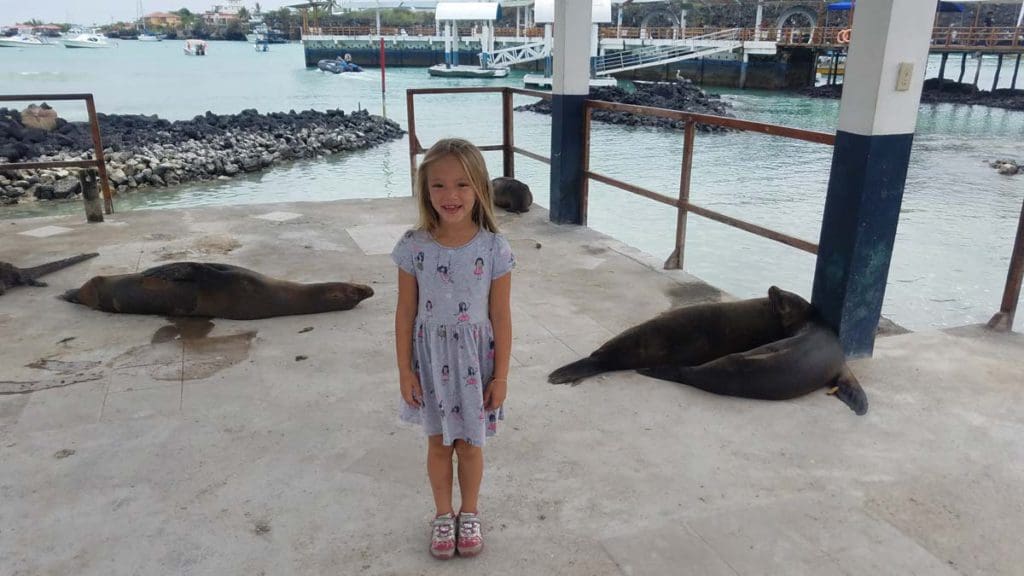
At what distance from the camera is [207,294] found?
4914 millimetres

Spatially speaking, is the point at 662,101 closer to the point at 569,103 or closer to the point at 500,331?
the point at 569,103

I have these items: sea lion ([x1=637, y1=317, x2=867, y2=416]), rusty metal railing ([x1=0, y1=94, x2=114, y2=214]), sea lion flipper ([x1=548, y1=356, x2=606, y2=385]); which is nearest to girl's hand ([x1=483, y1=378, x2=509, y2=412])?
sea lion flipper ([x1=548, y1=356, x2=606, y2=385])

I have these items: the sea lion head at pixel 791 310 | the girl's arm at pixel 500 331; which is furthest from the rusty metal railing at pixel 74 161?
the sea lion head at pixel 791 310

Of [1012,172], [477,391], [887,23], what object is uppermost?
[887,23]

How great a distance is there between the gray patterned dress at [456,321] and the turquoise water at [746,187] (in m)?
6.15

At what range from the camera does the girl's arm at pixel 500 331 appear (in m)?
A: 2.36

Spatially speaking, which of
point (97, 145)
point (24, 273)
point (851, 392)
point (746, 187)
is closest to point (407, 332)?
point (851, 392)

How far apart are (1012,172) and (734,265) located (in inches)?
594

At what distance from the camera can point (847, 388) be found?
3895 mm

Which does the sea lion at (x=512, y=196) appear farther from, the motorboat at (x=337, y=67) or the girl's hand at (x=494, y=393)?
the motorboat at (x=337, y=67)

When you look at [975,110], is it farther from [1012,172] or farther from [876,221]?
[876,221]

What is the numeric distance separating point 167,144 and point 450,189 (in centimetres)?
2025

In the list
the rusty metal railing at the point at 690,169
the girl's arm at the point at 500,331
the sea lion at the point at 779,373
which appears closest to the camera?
the girl's arm at the point at 500,331

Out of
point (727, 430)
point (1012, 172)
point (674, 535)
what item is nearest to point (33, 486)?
point (674, 535)
